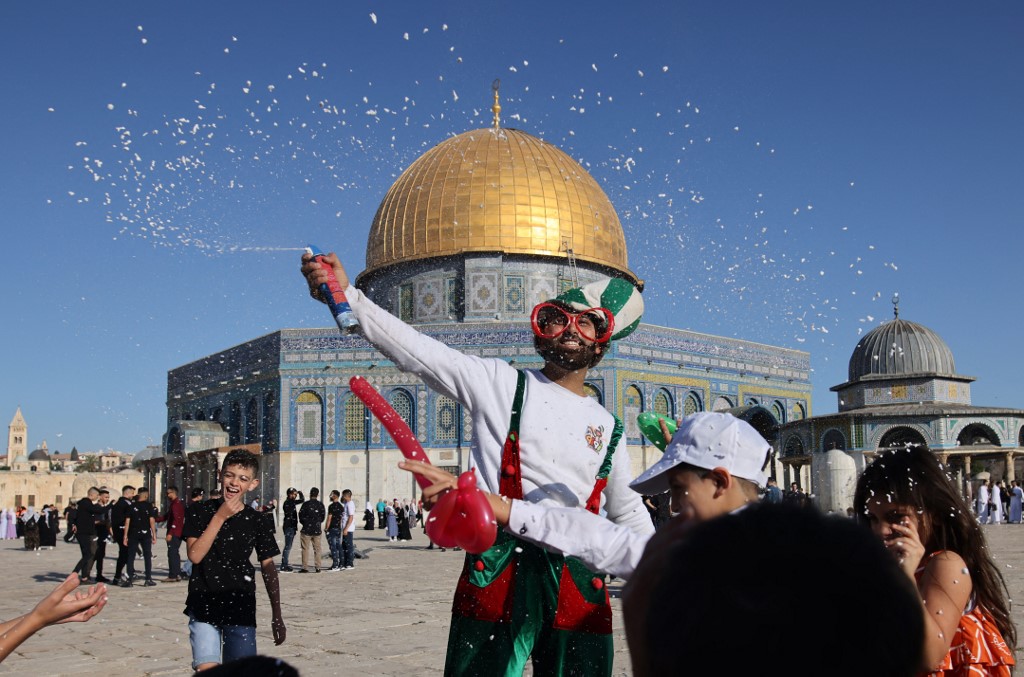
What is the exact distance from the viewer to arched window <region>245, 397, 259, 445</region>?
33028 millimetres

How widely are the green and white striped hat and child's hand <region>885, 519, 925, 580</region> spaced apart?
916 millimetres

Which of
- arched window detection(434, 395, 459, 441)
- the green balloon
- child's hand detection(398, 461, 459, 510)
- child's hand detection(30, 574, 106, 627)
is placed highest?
arched window detection(434, 395, 459, 441)

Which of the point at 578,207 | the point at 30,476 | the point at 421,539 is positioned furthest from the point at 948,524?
the point at 30,476

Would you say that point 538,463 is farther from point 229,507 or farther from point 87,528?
point 87,528

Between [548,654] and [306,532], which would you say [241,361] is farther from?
[548,654]

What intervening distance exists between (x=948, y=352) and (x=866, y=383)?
3.54m

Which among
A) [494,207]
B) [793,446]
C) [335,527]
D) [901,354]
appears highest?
[494,207]

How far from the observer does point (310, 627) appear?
782 cm

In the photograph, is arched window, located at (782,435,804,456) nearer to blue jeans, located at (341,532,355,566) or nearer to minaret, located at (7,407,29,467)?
blue jeans, located at (341,532,355,566)

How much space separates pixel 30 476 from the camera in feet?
228

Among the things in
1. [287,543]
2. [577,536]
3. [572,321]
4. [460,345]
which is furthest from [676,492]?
[460,345]

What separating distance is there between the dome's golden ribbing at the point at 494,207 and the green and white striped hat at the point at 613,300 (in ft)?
97.1

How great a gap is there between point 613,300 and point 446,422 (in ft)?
93.0

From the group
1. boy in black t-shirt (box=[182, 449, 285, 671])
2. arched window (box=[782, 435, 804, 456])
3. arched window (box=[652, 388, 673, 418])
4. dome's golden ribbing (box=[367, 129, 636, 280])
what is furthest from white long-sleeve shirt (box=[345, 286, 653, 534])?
arched window (box=[782, 435, 804, 456])
